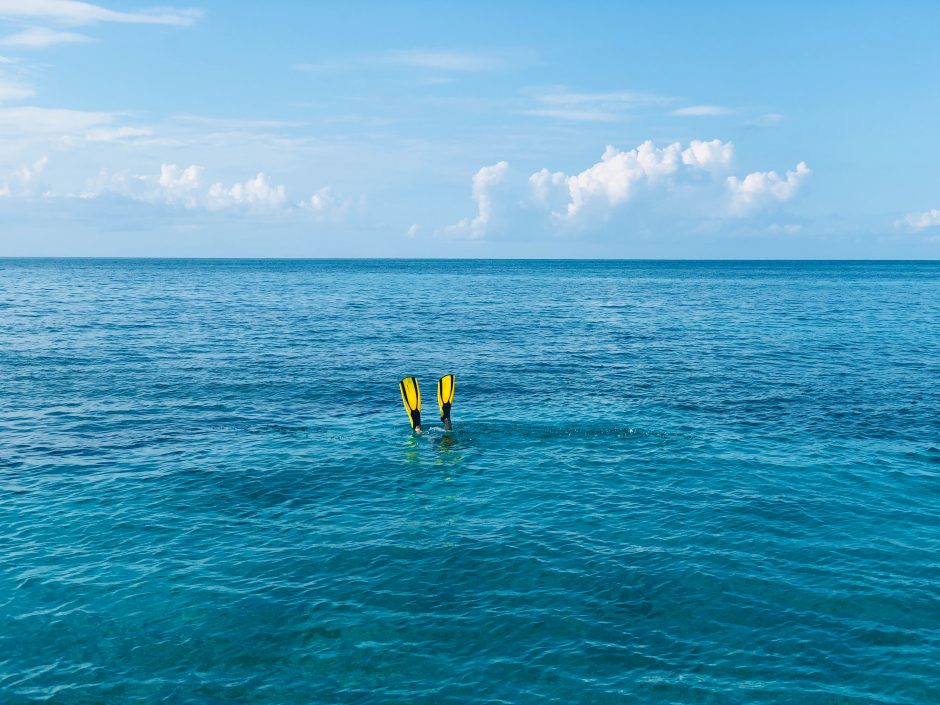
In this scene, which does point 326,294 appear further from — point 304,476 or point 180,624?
point 180,624

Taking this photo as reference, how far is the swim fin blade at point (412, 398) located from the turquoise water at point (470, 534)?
1.24 metres

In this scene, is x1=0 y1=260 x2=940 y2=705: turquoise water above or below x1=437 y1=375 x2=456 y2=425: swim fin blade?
below

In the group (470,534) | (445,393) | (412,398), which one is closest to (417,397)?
(412,398)

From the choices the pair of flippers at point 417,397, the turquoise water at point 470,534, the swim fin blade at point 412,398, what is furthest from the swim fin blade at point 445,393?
the turquoise water at point 470,534

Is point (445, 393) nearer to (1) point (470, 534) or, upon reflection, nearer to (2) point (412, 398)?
(2) point (412, 398)

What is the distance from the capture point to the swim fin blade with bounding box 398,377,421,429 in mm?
39625

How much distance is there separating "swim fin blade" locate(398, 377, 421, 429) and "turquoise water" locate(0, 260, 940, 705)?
48.9 inches

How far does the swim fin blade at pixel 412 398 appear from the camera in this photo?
130ft

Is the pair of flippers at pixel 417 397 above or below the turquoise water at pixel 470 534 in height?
above

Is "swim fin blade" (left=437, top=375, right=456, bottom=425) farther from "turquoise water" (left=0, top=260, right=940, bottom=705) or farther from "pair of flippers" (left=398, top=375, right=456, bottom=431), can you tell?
"turquoise water" (left=0, top=260, right=940, bottom=705)

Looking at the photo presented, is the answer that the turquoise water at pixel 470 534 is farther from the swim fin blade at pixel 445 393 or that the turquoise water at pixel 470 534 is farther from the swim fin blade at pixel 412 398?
the swim fin blade at pixel 445 393

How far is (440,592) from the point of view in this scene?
23.2 meters

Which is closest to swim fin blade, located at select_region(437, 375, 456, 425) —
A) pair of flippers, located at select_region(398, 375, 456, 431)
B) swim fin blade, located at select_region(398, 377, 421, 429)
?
pair of flippers, located at select_region(398, 375, 456, 431)

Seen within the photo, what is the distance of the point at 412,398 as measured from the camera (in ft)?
131
